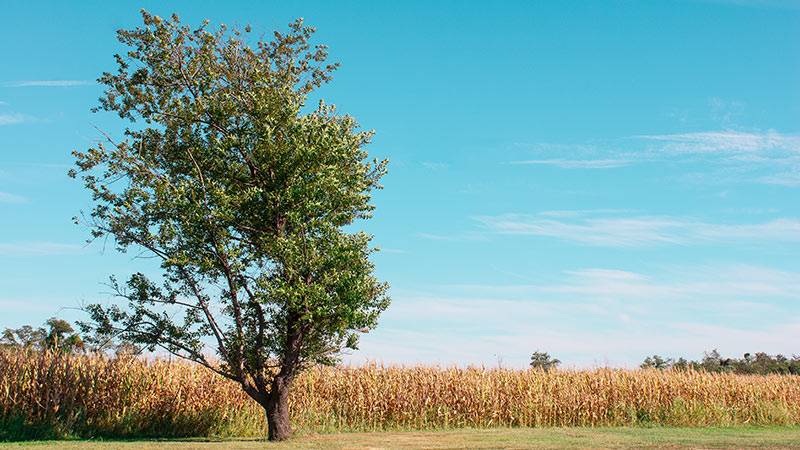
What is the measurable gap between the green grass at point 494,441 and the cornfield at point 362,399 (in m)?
2.88

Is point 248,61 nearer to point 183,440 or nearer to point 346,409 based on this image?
point 183,440

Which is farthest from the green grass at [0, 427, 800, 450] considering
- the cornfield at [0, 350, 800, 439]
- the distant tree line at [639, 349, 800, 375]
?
the distant tree line at [639, 349, 800, 375]

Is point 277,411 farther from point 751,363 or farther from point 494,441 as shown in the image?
point 751,363

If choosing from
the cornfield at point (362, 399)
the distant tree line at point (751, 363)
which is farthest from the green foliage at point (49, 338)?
the distant tree line at point (751, 363)

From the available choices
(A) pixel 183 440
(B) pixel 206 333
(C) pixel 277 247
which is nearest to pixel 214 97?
(C) pixel 277 247

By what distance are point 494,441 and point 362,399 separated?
821 cm

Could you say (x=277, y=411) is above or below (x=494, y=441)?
above

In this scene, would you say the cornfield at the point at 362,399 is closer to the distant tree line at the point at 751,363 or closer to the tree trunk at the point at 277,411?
the tree trunk at the point at 277,411

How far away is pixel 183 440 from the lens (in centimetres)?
2373

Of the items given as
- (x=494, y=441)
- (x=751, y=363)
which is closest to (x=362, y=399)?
(x=494, y=441)

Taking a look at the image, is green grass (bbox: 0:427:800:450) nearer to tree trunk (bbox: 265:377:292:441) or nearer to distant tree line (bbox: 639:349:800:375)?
tree trunk (bbox: 265:377:292:441)

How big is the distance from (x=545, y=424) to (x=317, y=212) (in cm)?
1535

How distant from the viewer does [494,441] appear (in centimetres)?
2277

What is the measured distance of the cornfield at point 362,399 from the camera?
26.3m
